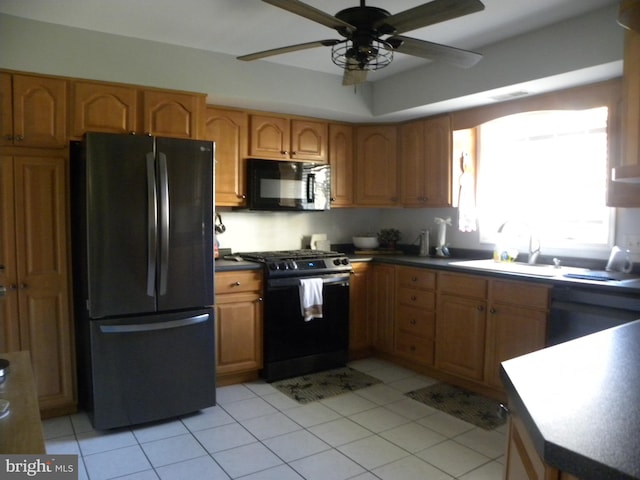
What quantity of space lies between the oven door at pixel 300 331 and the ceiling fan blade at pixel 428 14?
197cm

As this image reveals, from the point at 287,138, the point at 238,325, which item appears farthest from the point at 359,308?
the point at 287,138

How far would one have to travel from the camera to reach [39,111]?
9.15 feet

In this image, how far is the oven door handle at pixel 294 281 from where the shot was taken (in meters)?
3.48

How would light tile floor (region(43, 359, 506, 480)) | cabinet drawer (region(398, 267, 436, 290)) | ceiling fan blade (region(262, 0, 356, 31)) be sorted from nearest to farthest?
ceiling fan blade (region(262, 0, 356, 31)) < light tile floor (region(43, 359, 506, 480)) < cabinet drawer (region(398, 267, 436, 290))

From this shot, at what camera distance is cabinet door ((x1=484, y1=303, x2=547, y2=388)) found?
2912 millimetres

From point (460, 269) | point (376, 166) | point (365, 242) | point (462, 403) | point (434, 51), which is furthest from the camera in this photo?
point (365, 242)

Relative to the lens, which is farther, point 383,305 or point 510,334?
point 383,305

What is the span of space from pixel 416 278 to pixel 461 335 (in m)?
0.56

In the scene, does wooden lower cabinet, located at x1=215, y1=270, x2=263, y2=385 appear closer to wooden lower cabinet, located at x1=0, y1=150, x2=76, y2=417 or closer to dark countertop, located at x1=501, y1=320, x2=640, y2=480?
wooden lower cabinet, located at x1=0, y1=150, x2=76, y2=417

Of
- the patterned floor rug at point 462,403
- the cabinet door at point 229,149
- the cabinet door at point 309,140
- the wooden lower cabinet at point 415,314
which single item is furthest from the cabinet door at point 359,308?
the cabinet door at point 229,149

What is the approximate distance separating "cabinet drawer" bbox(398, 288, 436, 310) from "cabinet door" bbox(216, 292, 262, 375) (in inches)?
45.6

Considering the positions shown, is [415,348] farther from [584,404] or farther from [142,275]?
[584,404]

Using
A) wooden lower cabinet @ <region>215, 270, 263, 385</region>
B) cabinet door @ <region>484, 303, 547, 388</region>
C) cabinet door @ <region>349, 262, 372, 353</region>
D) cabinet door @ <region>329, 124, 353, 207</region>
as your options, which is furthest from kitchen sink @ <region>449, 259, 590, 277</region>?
wooden lower cabinet @ <region>215, 270, 263, 385</region>

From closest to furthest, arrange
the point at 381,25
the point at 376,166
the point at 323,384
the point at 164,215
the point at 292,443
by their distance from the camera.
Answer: the point at 381,25 → the point at 292,443 → the point at 164,215 → the point at 323,384 → the point at 376,166
